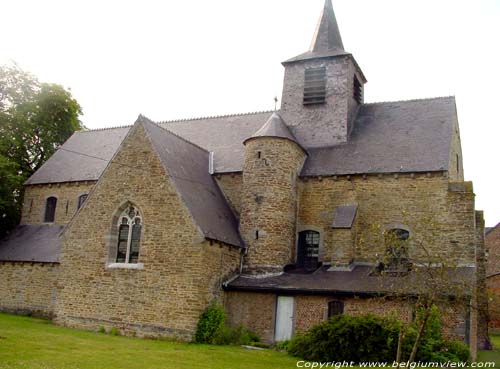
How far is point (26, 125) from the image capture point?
33.9m

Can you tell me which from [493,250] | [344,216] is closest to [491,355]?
[344,216]

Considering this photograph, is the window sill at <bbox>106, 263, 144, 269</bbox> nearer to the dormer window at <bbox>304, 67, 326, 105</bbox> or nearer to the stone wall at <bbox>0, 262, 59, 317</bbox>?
the stone wall at <bbox>0, 262, 59, 317</bbox>

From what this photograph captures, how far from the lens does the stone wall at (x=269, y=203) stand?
74.1 ft

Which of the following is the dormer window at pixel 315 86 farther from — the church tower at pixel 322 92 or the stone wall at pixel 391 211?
the stone wall at pixel 391 211

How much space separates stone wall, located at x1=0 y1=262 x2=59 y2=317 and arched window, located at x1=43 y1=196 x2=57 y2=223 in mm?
3740

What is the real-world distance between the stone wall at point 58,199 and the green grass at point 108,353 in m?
9.80

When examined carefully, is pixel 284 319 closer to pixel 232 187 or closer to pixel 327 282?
pixel 327 282

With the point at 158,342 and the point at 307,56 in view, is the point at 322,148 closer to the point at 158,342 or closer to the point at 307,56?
the point at 307,56

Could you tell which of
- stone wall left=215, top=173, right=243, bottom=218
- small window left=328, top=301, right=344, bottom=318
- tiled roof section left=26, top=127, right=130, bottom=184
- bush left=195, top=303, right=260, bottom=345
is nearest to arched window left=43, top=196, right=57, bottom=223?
tiled roof section left=26, top=127, right=130, bottom=184

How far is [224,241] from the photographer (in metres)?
21.2

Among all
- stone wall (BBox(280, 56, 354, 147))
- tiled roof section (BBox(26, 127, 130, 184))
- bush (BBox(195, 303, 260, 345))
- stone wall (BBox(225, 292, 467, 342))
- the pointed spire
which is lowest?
bush (BBox(195, 303, 260, 345))

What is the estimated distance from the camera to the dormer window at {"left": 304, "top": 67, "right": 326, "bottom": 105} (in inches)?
1070

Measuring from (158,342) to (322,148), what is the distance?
11.8m

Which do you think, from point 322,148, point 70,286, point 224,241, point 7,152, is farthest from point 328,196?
point 7,152
